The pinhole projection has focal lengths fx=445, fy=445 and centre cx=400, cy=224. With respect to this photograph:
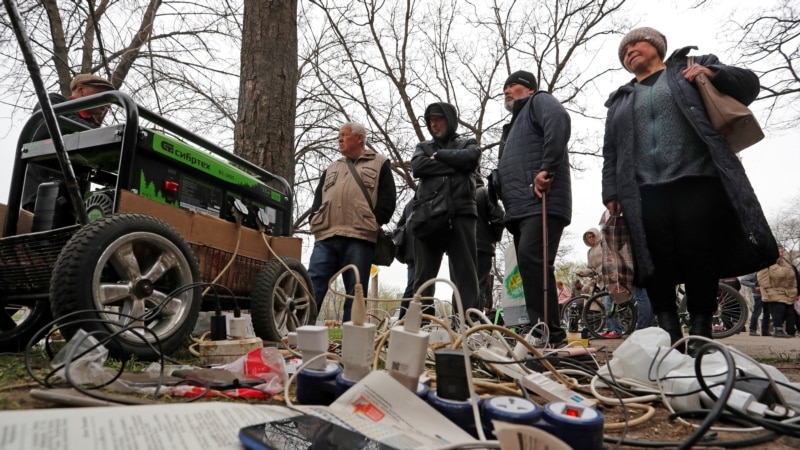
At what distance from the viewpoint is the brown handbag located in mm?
2043

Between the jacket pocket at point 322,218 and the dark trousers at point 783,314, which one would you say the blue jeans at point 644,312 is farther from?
the dark trousers at point 783,314

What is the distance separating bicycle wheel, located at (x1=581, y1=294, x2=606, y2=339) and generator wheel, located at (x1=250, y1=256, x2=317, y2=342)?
18.6ft

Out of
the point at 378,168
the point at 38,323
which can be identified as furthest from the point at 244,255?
the point at 378,168

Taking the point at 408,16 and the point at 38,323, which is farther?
the point at 408,16

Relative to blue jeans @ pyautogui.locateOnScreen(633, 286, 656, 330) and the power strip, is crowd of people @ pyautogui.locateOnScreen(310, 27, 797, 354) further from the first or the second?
blue jeans @ pyautogui.locateOnScreen(633, 286, 656, 330)

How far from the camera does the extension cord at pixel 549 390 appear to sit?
113cm

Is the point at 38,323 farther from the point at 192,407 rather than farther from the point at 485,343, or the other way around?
the point at 485,343

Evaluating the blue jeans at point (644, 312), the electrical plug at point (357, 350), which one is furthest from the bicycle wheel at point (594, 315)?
the electrical plug at point (357, 350)

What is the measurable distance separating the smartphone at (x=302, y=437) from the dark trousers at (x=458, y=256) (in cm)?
219

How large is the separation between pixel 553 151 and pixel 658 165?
1.80 feet

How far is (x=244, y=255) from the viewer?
2.54 metres

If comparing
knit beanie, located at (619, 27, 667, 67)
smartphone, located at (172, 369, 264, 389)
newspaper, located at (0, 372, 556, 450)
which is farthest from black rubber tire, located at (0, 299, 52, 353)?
knit beanie, located at (619, 27, 667, 67)

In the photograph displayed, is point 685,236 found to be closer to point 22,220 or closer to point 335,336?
point 22,220

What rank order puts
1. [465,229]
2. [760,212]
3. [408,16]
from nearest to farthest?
[760,212], [465,229], [408,16]
